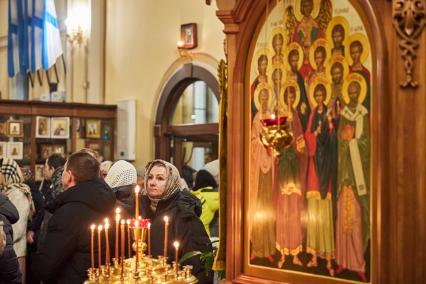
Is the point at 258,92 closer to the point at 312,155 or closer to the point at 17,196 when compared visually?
the point at 312,155

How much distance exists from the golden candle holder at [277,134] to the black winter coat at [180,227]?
1478 mm

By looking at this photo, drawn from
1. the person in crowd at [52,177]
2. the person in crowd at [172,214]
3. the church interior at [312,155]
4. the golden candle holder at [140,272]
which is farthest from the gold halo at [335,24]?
the person in crowd at [52,177]

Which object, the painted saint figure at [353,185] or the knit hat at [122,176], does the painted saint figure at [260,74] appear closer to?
the painted saint figure at [353,185]

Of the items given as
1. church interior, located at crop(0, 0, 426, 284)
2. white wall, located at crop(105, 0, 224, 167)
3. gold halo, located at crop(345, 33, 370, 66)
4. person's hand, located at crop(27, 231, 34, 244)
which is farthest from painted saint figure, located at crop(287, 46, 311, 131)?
white wall, located at crop(105, 0, 224, 167)

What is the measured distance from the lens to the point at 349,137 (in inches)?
107

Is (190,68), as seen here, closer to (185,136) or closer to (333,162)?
(185,136)

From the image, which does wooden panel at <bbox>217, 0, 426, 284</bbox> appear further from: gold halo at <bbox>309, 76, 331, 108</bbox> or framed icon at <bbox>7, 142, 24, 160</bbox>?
framed icon at <bbox>7, 142, 24, 160</bbox>

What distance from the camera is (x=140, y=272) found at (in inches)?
129

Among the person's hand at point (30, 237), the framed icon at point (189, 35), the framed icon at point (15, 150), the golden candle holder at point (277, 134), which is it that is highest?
the framed icon at point (189, 35)

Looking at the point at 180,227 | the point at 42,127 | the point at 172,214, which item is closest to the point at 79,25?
the point at 42,127

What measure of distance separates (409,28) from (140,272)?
1.52 m

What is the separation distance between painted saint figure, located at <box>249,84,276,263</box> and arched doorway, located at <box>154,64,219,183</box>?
6.89 m

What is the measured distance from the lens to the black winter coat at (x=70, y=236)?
4.12 meters

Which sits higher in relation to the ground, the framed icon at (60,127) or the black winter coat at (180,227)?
the framed icon at (60,127)
